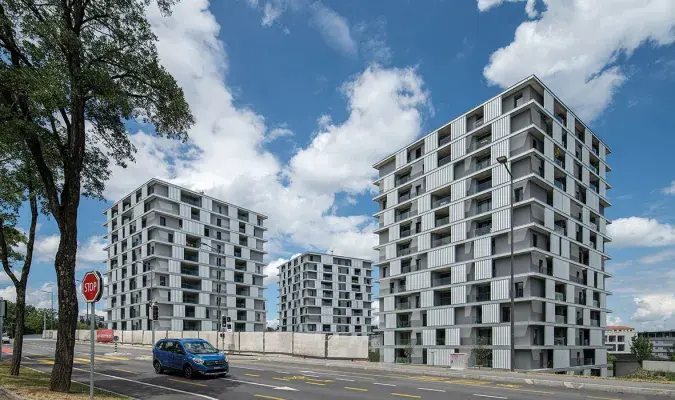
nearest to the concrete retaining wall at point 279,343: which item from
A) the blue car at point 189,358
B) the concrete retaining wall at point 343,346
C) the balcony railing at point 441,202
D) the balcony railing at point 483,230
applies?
the concrete retaining wall at point 343,346

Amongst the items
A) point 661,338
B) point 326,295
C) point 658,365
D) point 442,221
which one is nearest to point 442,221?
point 442,221

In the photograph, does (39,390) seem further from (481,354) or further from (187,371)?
(481,354)

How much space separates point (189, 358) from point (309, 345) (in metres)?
19.6

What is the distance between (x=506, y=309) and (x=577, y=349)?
10731mm

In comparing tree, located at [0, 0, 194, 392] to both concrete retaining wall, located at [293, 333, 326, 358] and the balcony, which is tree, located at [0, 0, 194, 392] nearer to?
concrete retaining wall, located at [293, 333, 326, 358]

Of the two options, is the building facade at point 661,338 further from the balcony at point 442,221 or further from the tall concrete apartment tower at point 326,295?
the balcony at point 442,221

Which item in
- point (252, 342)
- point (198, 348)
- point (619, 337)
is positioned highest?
point (198, 348)

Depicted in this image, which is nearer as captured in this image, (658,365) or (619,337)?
(658,365)

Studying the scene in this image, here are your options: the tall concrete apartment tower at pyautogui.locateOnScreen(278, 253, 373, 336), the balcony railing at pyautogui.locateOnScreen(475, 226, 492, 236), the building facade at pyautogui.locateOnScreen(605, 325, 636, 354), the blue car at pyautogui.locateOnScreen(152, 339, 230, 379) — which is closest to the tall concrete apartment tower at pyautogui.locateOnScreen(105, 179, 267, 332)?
the tall concrete apartment tower at pyautogui.locateOnScreen(278, 253, 373, 336)

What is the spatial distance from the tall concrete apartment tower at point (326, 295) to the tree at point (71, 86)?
106864mm

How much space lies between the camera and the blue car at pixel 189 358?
787 inches

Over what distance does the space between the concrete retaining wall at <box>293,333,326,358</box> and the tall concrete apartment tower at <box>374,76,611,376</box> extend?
1948cm

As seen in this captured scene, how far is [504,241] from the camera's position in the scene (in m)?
49.8

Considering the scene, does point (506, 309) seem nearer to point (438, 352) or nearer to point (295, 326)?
point (438, 352)
